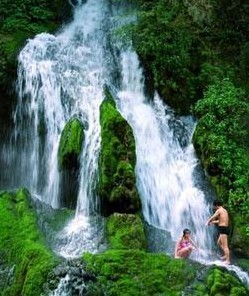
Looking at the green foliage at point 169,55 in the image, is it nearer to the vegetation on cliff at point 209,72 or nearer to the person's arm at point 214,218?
the vegetation on cliff at point 209,72

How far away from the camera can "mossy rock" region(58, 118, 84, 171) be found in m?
12.9

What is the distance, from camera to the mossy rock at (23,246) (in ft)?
27.9

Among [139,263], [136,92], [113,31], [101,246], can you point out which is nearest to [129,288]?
[139,263]

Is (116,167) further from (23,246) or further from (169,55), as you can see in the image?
(169,55)

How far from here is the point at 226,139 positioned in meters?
14.2

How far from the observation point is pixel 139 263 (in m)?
8.81

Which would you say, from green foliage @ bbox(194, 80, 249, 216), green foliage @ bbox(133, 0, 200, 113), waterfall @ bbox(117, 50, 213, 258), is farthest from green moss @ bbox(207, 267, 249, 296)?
green foliage @ bbox(133, 0, 200, 113)

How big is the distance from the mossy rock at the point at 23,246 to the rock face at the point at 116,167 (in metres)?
1.76

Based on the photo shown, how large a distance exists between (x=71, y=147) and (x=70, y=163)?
0.39 metres

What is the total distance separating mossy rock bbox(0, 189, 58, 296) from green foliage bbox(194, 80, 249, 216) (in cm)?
501

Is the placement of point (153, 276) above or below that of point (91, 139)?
below

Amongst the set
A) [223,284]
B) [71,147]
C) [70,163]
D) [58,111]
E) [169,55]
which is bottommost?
[223,284]

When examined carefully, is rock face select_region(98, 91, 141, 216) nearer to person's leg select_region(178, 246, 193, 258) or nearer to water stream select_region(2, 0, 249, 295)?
water stream select_region(2, 0, 249, 295)

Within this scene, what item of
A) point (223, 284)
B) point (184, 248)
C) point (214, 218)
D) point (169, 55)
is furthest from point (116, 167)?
point (169, 55)
